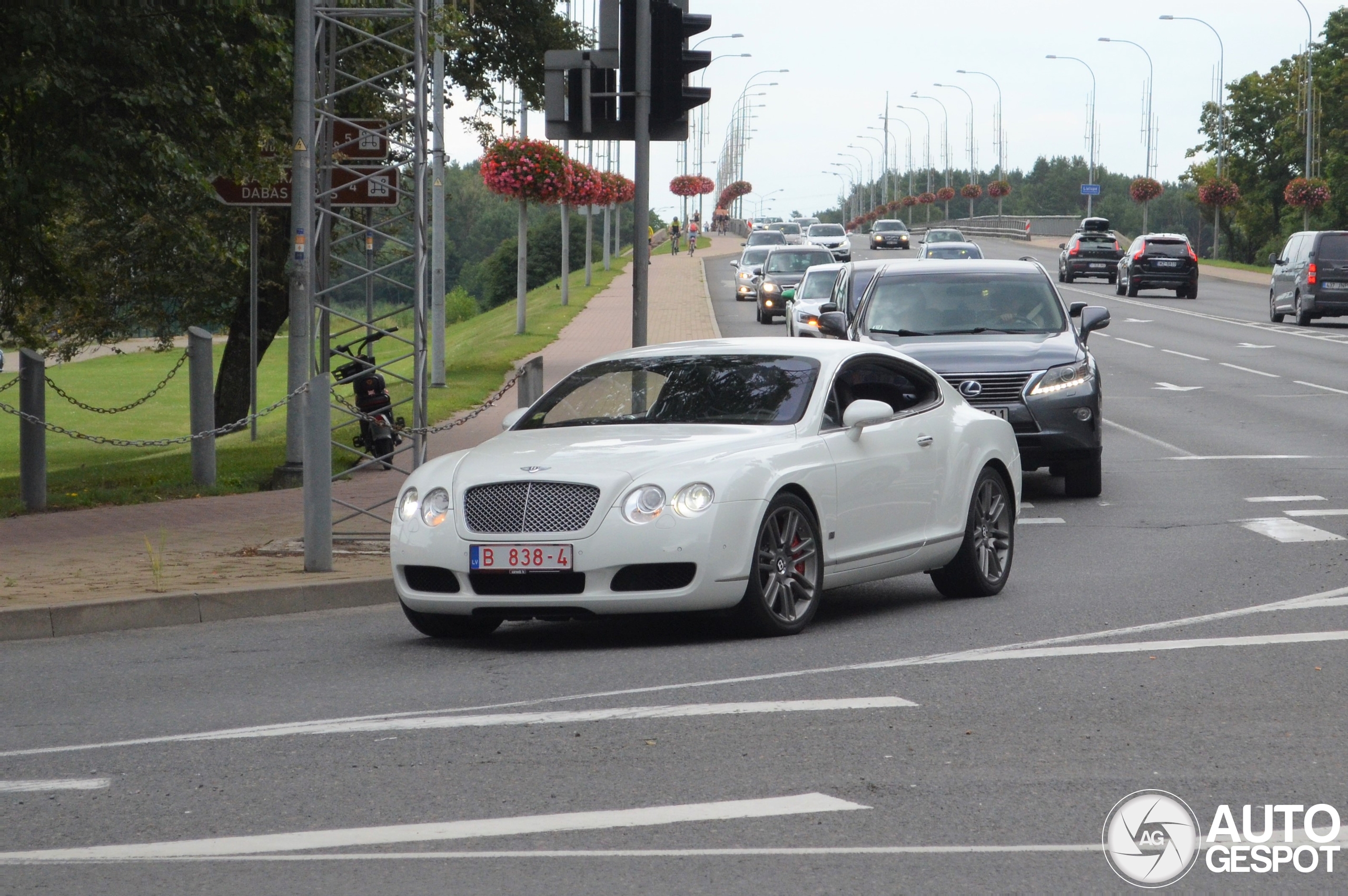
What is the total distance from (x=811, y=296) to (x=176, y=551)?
22265mm

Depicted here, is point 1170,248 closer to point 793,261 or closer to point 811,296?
point 793,261

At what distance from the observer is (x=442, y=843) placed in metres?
5.11

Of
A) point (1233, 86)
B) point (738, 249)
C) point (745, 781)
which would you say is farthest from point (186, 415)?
point (1233, 86)

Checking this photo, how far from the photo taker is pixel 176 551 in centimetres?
1212

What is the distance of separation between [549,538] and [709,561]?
0.74 metres

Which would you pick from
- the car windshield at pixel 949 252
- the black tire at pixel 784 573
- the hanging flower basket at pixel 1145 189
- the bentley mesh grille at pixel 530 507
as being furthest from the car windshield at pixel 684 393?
the hanging flower basket at pixel 1145 189

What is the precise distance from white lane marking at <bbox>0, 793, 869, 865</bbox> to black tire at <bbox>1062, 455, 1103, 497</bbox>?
993 cm

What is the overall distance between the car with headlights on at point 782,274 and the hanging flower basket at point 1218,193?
1327 inches

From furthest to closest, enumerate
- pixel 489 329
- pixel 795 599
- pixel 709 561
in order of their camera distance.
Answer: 1. pixel 489 329
2. pixel 795 599
3. pixel 709 561

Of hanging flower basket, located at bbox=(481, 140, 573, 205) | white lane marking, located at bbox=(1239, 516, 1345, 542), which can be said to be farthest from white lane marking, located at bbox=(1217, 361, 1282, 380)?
white lane marking, located at bbox=(1239, 516, 1345, 542)

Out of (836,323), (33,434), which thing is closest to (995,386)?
(836,323)

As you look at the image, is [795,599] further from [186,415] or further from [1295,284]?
[186,415]

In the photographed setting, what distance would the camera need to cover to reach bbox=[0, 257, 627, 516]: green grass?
57.3 feet

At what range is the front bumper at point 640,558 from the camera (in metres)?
8.23
